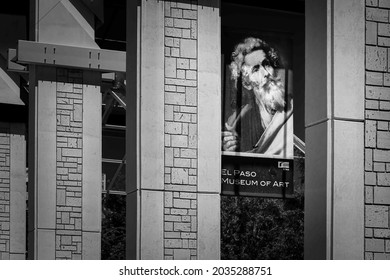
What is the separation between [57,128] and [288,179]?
17.8 feet

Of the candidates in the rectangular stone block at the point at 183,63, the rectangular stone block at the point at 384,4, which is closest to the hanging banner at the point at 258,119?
the rectangular stone block at the point at 183,63

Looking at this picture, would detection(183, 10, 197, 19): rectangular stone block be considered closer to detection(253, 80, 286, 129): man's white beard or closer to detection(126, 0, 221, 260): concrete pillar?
detection(126, 0, 221, 260): concrete pillar

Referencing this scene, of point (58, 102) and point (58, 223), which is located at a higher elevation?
point (58, 102)

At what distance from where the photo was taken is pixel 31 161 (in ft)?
64.4

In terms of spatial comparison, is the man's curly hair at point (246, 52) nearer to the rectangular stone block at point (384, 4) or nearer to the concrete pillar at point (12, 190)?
the rectangular stone block at point (384, 4)

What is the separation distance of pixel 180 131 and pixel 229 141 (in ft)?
4.46

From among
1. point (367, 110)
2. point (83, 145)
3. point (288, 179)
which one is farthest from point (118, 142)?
point (367, 110)

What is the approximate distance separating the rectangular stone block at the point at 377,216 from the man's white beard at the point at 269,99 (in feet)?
17.6

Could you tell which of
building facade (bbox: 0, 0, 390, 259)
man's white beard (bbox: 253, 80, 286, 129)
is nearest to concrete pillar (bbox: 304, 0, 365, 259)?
building facade (bbox: 0, 0, 390, 259)

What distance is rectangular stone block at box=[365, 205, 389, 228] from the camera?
10672 millimetres

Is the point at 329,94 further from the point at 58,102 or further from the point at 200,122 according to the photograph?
the point at 58,102

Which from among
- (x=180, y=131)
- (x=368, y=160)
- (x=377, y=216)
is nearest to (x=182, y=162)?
(x=180, y=131)

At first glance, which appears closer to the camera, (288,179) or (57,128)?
(288,179)

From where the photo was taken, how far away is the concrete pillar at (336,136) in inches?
415
